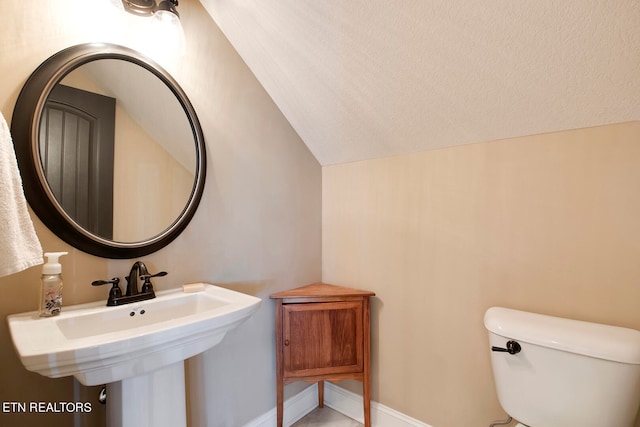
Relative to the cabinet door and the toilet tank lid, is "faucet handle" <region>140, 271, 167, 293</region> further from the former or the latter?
the toilet tank lid

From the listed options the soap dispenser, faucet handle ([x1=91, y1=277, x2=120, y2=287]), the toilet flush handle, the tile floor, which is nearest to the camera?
the soap dispenser

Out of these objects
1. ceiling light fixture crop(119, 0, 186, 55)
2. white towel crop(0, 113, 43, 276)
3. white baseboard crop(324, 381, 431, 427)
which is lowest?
white baseboard crop(324, 381, 431, 427)

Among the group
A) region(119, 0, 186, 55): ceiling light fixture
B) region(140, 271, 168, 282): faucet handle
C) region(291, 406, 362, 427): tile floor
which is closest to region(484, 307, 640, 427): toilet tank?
region(291, 406, 362, 427): tile floor

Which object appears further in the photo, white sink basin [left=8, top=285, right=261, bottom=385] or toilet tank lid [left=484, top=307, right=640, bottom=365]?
toilet tank lid [left=484, top=307, right=640, bottom=365]

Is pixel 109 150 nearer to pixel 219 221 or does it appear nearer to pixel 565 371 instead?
pixel 219 221

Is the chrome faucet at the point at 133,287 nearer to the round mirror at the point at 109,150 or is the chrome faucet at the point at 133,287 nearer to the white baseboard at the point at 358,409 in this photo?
the round mirror at the point at 109,150

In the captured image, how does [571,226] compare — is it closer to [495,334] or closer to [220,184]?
[495,334]

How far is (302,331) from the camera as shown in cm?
158

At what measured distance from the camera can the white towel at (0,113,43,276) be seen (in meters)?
0.69

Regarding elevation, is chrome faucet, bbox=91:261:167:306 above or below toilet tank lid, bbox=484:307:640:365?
above

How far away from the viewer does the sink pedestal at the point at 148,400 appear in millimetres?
895

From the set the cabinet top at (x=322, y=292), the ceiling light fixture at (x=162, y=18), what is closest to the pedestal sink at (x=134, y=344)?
the cabinet top at (x=322, y=292)

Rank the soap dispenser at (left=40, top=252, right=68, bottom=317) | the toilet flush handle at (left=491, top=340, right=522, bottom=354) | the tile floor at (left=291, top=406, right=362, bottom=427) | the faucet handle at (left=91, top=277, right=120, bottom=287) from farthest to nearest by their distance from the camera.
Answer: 1. the tile floor at (left=291, top=406, right=362, bottom=427)
2. the toilet flush handle at (left=491, top=340, right=522, bottom=354)
3. the faucet handle at (left=91, top=277, right=120, bottom=287)
4. the soap dispenser at (left=40, top=252, right=68, bottom=317)

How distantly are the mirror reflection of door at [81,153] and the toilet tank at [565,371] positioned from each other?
1.58m
